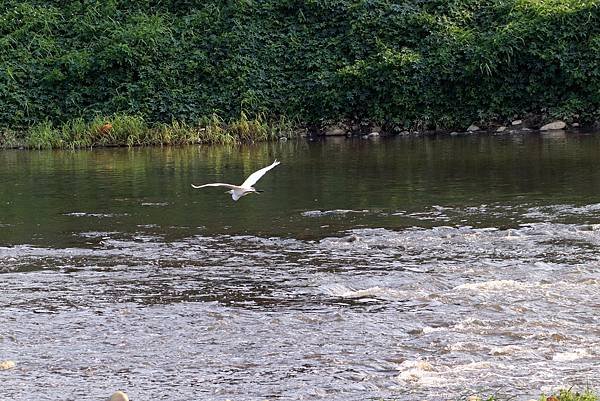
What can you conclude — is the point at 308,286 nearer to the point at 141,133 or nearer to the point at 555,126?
the point at 141,133

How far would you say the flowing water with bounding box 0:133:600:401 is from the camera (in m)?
6.79

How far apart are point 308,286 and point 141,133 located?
16.8 m

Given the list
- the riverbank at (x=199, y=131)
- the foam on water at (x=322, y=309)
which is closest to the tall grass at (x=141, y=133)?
the riverbank at (x=199, y=131)

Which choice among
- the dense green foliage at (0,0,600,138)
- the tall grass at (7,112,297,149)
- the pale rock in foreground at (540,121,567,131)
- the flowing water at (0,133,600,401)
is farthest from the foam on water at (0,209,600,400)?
the dense green foliage at (0,0,600,138)

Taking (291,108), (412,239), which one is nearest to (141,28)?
(291,108)

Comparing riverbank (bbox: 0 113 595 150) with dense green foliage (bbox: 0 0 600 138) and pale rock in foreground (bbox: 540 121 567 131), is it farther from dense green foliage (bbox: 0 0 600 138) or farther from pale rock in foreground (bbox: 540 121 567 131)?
dense green foliage (bbox: 0 0 600 138)

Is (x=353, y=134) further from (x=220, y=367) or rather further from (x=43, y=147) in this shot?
(x=220, y=367)

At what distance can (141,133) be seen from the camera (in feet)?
83.6

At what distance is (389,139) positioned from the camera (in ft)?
80.7

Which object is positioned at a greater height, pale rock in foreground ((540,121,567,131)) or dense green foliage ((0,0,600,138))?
dense green foliage ((0,0,600,138))

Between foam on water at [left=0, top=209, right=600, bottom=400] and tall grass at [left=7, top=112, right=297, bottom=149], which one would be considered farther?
tall grass at [left=7, top=112, right=297, bottom=149]

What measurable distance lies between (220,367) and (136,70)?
844 inches

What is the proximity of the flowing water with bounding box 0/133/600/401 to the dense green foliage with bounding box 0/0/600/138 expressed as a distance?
8.51 meters

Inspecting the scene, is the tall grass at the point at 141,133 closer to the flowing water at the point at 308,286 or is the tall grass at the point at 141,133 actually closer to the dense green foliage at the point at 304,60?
the dense green foliage at the point at 304,60
